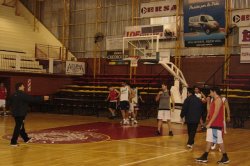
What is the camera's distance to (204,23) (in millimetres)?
21891

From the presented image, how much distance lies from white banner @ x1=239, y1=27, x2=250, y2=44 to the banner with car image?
999 mm

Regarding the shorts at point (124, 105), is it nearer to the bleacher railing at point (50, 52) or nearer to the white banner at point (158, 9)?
the white banner at point (158, 9)

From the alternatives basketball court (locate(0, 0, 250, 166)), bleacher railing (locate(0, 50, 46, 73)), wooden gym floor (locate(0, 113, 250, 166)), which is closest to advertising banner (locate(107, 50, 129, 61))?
basketball court (locate(0, 0, 250, 166))

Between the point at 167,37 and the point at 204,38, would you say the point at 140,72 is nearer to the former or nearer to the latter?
the point at 167,37

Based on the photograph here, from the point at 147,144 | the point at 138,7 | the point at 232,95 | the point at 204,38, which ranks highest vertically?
the point at 138,7

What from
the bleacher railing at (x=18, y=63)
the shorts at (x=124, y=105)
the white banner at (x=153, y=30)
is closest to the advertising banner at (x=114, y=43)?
the white banner at (x=153, y=30)

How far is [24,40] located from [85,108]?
8067 millimetres

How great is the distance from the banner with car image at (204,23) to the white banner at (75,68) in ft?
25.5

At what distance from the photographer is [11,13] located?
29.7 meters

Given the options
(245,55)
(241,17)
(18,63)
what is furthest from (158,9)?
(18,63)

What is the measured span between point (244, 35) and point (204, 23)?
2.40 m

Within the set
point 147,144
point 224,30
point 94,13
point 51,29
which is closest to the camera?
point 147,144

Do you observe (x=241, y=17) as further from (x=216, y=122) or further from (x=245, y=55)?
(x=216, y=122)

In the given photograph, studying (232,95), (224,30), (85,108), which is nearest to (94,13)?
(85,108)
